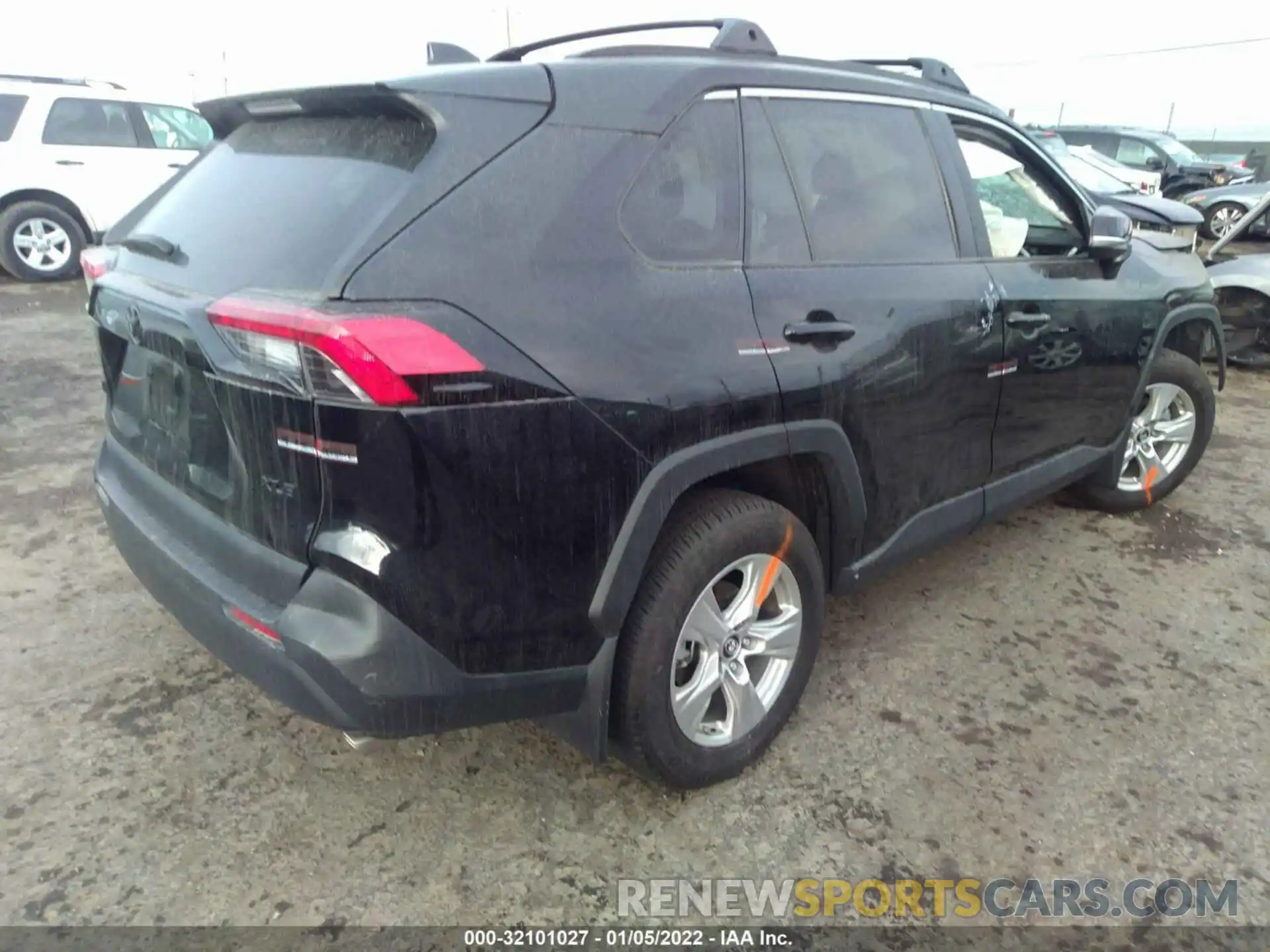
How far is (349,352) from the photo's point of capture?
1681 millimetres

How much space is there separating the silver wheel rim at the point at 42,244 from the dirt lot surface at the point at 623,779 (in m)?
7.70

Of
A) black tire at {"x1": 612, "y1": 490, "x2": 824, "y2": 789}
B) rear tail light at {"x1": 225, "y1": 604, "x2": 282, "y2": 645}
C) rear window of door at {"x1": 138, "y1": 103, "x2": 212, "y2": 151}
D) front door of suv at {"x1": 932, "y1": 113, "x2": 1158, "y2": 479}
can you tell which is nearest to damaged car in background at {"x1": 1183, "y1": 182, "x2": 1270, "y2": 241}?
front door of suv at {"x1": 932, "y1": 113, "x2": 1158, "y2": 479}

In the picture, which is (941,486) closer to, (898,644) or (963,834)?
(898,644)

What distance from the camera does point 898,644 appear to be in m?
3.24

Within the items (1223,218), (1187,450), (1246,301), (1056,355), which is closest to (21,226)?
(1056,355)

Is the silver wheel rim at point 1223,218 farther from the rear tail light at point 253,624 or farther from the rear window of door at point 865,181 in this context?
the rear tail light at point 253,624

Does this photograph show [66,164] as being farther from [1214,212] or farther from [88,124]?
[1214,212]

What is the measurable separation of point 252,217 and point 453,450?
87 cm

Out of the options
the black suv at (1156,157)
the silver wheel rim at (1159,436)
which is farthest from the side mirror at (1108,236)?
the black suv at (1156,157)

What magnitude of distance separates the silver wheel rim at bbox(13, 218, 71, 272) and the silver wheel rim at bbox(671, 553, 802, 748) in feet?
33.2

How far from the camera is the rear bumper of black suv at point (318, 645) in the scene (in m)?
1.82

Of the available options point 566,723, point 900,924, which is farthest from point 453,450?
point 900,924

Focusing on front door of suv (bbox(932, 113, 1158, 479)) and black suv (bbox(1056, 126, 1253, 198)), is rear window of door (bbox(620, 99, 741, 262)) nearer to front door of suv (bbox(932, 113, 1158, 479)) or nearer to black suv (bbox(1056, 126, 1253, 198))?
front door of suv (bbox(932, 113, 1158, 479))

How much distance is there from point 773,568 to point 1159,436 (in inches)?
116
